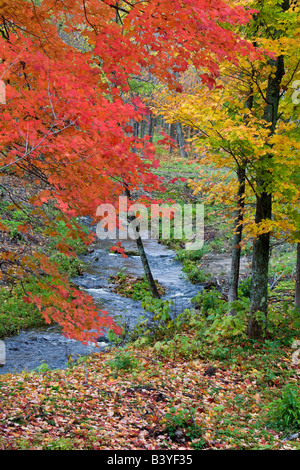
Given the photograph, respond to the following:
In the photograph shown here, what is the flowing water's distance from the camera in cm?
788

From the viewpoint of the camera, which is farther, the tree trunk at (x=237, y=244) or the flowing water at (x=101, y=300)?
the tree trunk at (x=237, y=244)

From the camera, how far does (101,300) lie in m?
11.1

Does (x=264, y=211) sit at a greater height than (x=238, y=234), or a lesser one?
greater

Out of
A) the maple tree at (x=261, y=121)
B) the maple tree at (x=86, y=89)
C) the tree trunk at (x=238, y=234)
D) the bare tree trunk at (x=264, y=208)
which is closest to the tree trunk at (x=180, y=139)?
the tree trunk at (x=238, y=234)

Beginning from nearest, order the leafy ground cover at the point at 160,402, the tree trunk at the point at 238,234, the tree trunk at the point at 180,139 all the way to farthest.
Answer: the leafy ground cover at the point at 160,402 < the tree trunk at the point at 238,234 < the tree trunk at the point at 180,139

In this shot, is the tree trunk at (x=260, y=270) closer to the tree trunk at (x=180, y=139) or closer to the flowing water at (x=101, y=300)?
the flowing water at (x=101, y=300)

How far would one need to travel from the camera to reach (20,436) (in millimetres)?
3676

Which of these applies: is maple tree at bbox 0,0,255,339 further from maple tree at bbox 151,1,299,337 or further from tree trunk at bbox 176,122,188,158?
tree trunk at bbox 176,122,188,158

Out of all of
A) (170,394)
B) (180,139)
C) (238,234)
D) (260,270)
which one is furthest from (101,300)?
(180,139)

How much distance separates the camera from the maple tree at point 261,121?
19.3 feet

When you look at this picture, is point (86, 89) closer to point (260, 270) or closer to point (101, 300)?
point (260, 270)

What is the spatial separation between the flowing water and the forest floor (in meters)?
0.58

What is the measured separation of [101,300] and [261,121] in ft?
23.2

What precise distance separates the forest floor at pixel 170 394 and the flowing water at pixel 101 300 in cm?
58
